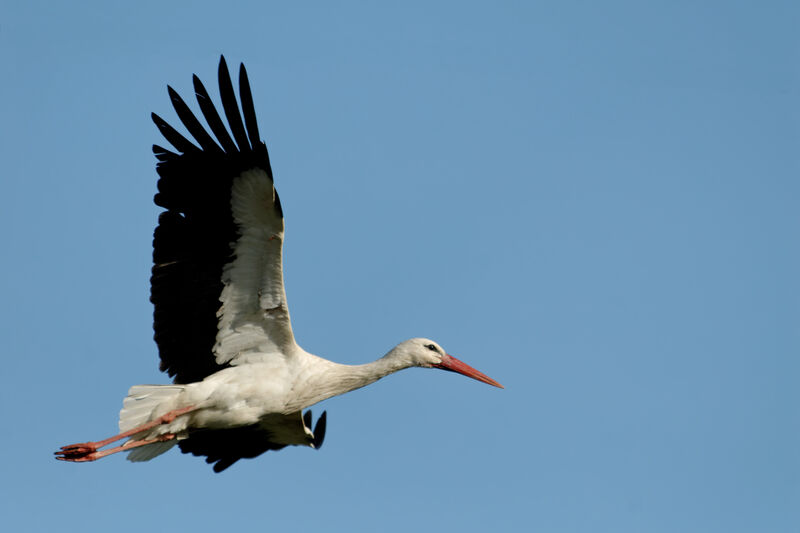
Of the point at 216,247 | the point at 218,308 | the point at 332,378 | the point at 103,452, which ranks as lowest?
the point at 103,452

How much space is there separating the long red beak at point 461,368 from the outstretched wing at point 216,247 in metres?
2.05

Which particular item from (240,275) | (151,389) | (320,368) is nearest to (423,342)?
(320,368)

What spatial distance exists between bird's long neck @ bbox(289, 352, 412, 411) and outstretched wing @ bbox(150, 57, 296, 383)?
39 cm

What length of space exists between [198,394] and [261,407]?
0.71 m

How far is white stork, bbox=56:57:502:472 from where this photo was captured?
1123 cm

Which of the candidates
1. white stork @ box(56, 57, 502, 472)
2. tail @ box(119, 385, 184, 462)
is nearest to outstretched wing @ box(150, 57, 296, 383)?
white stork @ box(56, 57, 502, 472)

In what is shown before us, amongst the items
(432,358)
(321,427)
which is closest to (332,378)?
(321,427)

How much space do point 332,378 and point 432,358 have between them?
55.9 inches

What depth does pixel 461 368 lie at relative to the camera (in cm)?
1313

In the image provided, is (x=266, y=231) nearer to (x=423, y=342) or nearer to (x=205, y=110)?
(x=205, y=110)

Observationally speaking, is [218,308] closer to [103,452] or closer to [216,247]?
[216,247]

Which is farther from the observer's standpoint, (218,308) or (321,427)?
(321,427)

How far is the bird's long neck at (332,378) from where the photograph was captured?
39.3 feet

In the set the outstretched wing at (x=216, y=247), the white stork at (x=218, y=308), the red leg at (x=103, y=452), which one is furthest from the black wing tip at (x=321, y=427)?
the red leg at (x=103, y=452)
